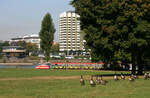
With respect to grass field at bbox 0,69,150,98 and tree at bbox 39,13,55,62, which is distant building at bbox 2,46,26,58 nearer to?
tree at bbox 39,13,55,62

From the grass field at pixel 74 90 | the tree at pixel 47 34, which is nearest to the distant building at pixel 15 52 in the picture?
the tree at pixel 47 34

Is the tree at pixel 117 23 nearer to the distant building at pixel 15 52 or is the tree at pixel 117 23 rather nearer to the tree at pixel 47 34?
the tree at pixel 47 34

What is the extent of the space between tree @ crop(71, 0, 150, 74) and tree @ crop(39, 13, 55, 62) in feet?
223

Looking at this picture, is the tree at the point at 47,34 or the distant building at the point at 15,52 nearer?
the tree at the point at 47,34

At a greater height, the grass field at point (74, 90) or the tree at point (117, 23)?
the tree at point (117, 23)

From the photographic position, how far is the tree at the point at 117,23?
4519cm

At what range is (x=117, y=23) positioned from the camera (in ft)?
151

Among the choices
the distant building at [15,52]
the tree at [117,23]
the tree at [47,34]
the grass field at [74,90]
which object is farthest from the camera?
the distant building at [15,52]

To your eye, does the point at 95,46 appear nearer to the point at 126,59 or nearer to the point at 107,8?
the point at 107,8

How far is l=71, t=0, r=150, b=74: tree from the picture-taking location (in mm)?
45188

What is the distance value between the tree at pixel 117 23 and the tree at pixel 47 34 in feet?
223

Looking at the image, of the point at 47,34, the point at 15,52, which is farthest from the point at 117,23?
the point at 15,52

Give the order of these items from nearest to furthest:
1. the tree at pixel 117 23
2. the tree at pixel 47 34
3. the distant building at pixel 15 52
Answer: the tree at pixel 117 23
the tree at pixel 47 34
the distant building at pixel 15 52

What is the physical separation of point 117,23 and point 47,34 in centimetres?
7416
